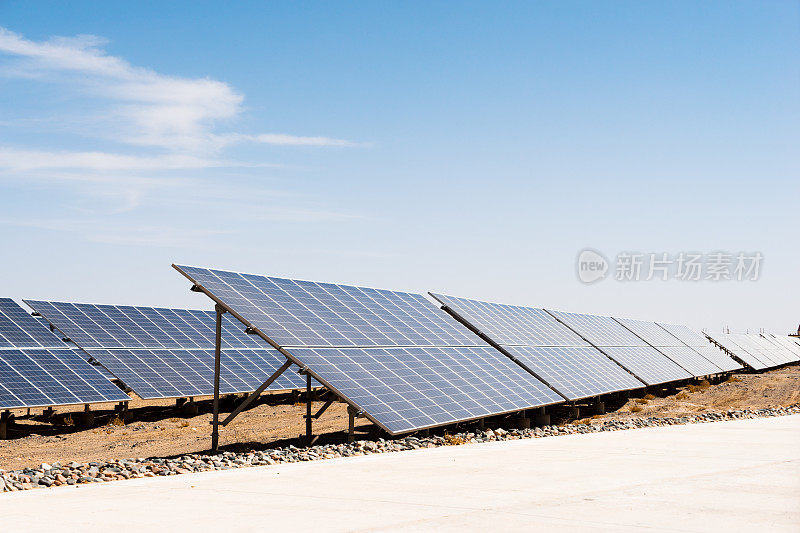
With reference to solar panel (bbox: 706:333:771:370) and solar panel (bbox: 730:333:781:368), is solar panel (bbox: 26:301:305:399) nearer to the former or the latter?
solar panel (bbox: 706:333:771:370)

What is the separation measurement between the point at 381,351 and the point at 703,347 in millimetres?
42475

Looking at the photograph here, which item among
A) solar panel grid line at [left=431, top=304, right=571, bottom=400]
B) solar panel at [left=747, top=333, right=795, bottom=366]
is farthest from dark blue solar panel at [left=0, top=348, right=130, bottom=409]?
solar panel at [left=747, top=333, right=795, bottom=366]

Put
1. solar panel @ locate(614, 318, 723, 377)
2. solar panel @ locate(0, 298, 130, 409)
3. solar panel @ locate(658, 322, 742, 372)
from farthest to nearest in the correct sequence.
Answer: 1. solar panel @ locate(658, 322, 742, 372)
2. solar panel @ locate(614, 318, 723, 377)
3. solar panel @ locate(0, 298, 130, 409)

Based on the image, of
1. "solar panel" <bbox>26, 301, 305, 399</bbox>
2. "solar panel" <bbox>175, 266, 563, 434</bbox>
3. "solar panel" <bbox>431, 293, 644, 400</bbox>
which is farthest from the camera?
"solar panel" <bbox>26, 301, 305, 399</bbox>

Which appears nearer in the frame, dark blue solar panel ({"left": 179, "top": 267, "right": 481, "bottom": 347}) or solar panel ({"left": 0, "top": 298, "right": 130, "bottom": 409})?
dark blue solar panel ({"left": 179, "top": 267, "right": 481, "bottom": 347})

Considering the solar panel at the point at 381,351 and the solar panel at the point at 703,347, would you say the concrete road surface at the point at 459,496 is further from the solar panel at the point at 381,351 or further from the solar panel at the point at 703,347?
the solar panel at the point at 703,347

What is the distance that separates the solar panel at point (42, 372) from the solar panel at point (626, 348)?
2007 cm

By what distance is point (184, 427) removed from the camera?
24969mm

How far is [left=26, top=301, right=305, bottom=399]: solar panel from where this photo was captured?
87.1 ft

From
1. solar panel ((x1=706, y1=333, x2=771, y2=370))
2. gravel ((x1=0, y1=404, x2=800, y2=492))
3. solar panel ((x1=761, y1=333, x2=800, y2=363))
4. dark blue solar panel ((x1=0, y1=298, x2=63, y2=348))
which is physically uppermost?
dark blue solar panel ((x1=0, y1=298, x2=63, y2=348))

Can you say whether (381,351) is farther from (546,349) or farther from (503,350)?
(546,349)

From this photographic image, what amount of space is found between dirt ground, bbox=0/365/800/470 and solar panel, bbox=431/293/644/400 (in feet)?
4.23

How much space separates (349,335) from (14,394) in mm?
9500

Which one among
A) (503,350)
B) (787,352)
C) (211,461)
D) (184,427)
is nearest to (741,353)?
(787,352)
